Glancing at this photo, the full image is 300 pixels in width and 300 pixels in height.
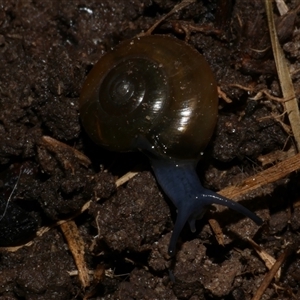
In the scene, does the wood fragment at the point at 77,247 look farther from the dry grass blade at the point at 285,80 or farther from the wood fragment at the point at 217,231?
the dry grass blade at the point at 285,80

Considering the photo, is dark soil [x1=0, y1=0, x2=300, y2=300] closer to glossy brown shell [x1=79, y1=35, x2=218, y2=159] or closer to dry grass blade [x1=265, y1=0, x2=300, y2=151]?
dry grass blade [x1=265, y1=0, x2=300, y2=151]

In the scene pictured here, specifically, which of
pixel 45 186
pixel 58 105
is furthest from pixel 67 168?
pixel 58 105

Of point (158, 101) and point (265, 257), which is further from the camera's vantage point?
point (265, 257)

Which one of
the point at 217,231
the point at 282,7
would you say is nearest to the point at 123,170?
the point at 217,231

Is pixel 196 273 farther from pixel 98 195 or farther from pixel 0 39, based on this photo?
pixel 0 39

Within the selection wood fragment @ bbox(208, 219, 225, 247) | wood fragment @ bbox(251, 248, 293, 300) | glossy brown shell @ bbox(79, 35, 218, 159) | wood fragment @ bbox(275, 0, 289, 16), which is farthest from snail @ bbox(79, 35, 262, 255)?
wood fragment @ bbox(275, 0, 289, 16)

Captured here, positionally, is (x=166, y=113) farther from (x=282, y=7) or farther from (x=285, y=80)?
(x=282, y=7)
